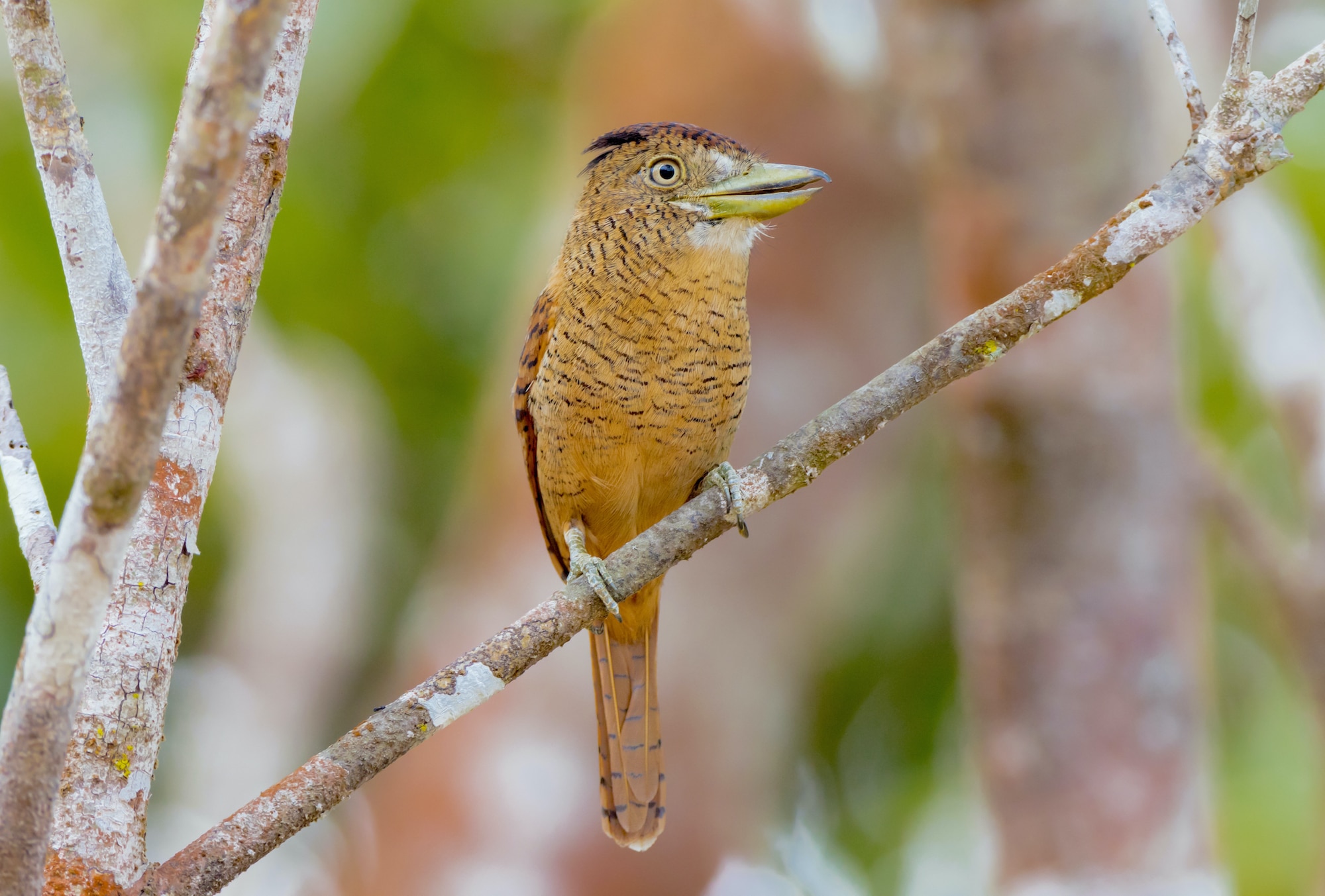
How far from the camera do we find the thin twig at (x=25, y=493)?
5.72ft

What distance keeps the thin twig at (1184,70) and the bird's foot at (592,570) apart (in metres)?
1.24

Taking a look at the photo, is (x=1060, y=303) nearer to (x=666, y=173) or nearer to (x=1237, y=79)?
(x=1237, y=79)

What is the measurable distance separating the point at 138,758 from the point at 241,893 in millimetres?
4069

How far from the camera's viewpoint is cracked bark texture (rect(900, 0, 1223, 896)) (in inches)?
186

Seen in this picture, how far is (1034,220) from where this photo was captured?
15.8 ft

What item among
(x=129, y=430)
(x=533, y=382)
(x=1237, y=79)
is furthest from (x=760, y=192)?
(x=129, y=430)

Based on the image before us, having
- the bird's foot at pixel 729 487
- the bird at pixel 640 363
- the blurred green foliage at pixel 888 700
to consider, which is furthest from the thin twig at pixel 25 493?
the blurred green foliage at pixel 888 700

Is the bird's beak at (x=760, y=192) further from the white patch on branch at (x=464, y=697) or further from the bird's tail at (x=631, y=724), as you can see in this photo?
the white patch on branch at (x=464, y=697)

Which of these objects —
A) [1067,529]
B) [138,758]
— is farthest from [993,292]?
[138,758]

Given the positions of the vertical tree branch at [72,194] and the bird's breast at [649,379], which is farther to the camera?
the bird's breast at [649,379]

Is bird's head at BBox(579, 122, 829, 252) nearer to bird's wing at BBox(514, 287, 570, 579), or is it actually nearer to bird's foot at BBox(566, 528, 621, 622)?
bird's wing at BBox(514, 287, 570, 579)

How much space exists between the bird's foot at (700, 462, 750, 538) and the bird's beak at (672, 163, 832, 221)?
24.3 inches

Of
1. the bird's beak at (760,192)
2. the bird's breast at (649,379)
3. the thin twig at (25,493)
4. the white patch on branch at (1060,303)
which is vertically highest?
the bird's beak at (760,192)

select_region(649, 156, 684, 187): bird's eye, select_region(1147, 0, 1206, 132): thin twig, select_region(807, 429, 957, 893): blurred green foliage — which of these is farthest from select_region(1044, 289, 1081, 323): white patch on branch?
select_region(807, 429, 957, 893): blurred green foliage
